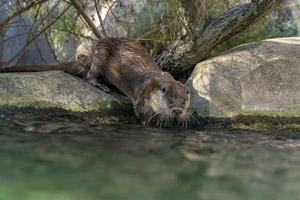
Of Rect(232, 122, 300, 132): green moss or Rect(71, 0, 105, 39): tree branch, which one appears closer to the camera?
Rect(232, 122, 300, 132): green moss

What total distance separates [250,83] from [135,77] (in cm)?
97

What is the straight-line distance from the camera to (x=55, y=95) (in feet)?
15.1

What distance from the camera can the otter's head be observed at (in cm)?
451

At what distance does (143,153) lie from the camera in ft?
10.4

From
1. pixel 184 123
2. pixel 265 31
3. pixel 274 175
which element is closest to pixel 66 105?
pixel 184 123

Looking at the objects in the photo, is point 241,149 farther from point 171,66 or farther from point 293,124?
point 171,66

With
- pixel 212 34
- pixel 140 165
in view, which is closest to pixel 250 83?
pixel 212 34

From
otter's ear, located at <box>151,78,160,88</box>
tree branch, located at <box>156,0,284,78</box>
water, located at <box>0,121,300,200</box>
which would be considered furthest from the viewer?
tree branch, located at <box>156,0,284,78</box>

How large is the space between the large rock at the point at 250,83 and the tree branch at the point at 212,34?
0.19 m

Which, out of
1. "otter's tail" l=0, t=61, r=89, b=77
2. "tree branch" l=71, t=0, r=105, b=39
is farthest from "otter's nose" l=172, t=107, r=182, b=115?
"tree branch" l=71, t=0, r=105, b=39

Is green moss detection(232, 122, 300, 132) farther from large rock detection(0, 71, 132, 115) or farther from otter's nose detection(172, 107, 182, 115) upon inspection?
large rock detection(0, 71, 132, 115)

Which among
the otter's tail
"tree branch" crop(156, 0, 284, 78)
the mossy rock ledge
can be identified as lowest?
the mossy rock ledge

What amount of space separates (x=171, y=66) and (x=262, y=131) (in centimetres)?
144

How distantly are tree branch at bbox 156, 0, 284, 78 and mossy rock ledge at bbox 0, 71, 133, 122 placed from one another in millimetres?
766
